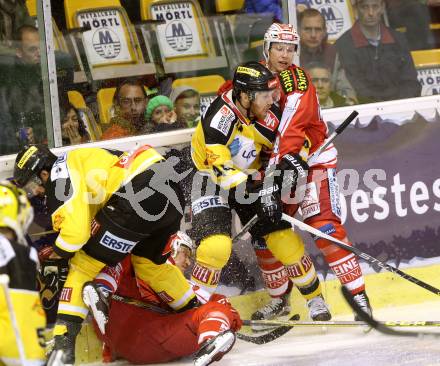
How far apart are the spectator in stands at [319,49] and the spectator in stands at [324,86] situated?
0.03 m

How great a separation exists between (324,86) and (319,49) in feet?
0.70

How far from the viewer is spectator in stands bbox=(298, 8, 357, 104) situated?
6340mm

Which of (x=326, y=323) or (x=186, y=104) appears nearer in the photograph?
(x=326, y=323)

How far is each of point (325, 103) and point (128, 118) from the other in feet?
3.83

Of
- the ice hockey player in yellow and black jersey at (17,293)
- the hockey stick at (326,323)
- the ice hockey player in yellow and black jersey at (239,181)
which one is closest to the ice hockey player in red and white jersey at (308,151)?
the ice hockey player in yellow and black jersey at (239,181)

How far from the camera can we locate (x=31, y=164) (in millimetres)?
5078

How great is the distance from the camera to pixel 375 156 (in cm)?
646

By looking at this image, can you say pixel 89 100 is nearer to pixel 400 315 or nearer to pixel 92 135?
pixel 92 135

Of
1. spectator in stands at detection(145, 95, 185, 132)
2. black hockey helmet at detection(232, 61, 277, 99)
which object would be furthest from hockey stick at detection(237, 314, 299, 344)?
black hockey helmet at detection(232, 61, 277, 99)

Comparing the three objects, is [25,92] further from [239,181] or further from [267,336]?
[267,336]

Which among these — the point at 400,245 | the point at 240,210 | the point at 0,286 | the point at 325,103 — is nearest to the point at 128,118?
the point at 240,210

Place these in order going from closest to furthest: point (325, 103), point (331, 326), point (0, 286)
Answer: point (0, 286) < point (331, 326) < point (325, 103)

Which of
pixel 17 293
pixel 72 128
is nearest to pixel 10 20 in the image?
pixel 72 128

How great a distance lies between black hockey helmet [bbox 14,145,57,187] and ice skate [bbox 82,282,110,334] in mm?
561
